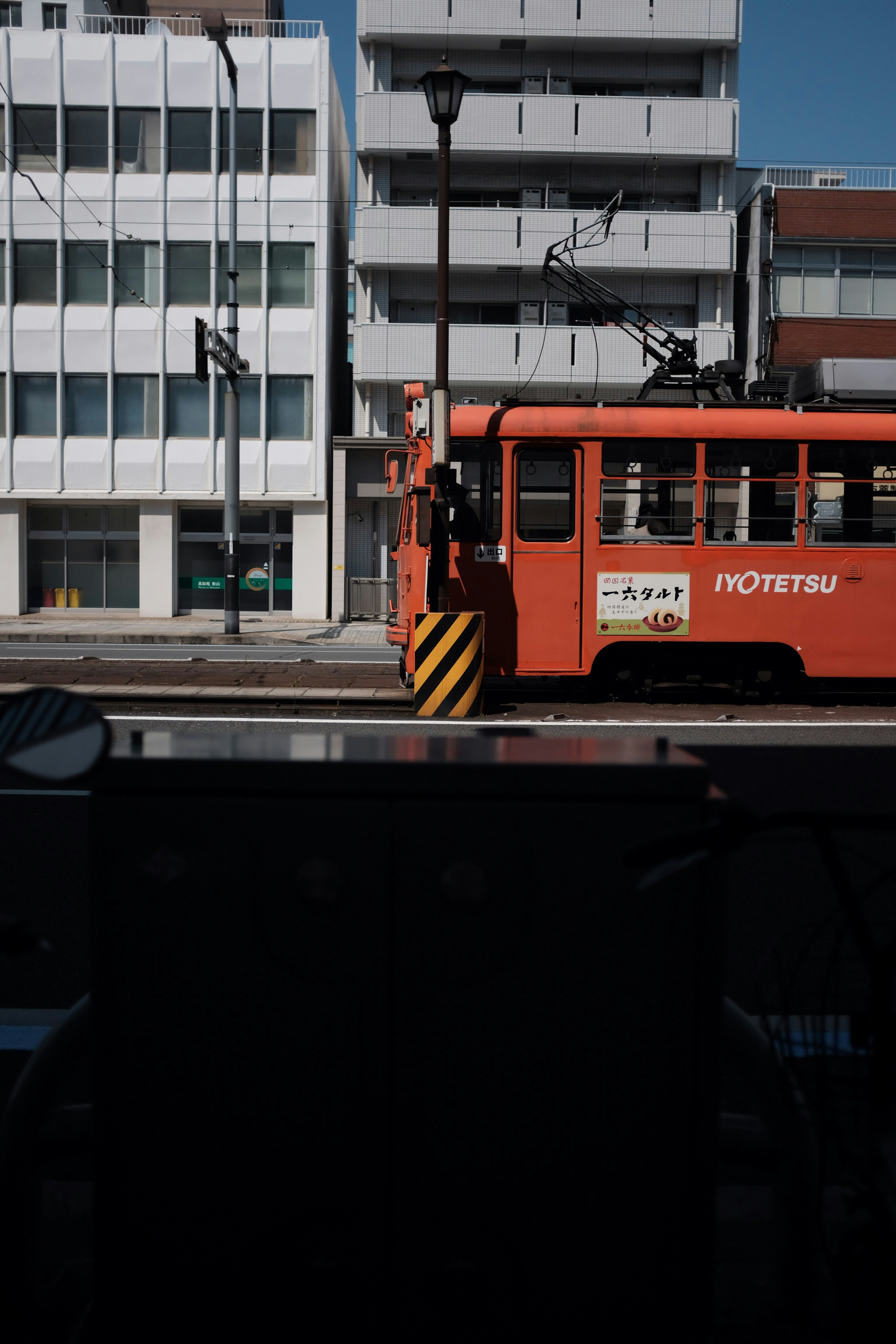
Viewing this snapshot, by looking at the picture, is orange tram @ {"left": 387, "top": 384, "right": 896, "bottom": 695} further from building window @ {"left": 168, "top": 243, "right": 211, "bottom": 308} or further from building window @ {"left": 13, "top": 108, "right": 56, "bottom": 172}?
building window @ {"left": 13, "top": 108, "right": 56, "bottom": 172}

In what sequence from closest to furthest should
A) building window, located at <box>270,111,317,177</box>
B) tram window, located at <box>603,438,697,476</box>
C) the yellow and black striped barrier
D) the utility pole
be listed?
1. the yellow and black striped barrier
2. tram window, located at <box>603,438,697,476</box>
3. the utility pole
4. building window, located at <box>270,111,317,177</box>

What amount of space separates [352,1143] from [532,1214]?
0.29 m

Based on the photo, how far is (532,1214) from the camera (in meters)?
1.73

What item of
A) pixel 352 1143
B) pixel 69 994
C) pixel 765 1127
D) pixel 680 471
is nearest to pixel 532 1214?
pixel 352 1143

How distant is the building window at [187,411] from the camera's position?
96.4ft

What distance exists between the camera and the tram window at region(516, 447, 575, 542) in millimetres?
11828

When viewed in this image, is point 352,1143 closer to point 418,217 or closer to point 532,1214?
point 532,1214

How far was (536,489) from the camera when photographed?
470 inches

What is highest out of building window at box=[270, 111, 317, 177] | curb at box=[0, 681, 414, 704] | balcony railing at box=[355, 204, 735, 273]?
building window at box=[270, 111, 317, 177]

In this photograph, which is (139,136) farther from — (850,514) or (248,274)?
(850,514)

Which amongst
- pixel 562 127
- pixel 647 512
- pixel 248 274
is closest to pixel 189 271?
pixel 248 274

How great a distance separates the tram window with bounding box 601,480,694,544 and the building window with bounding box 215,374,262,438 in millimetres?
19131

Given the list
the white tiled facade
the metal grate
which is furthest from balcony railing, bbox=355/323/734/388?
the metal grate

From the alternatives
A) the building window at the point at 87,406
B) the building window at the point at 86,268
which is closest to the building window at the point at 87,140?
the building window at the point at 86,268
